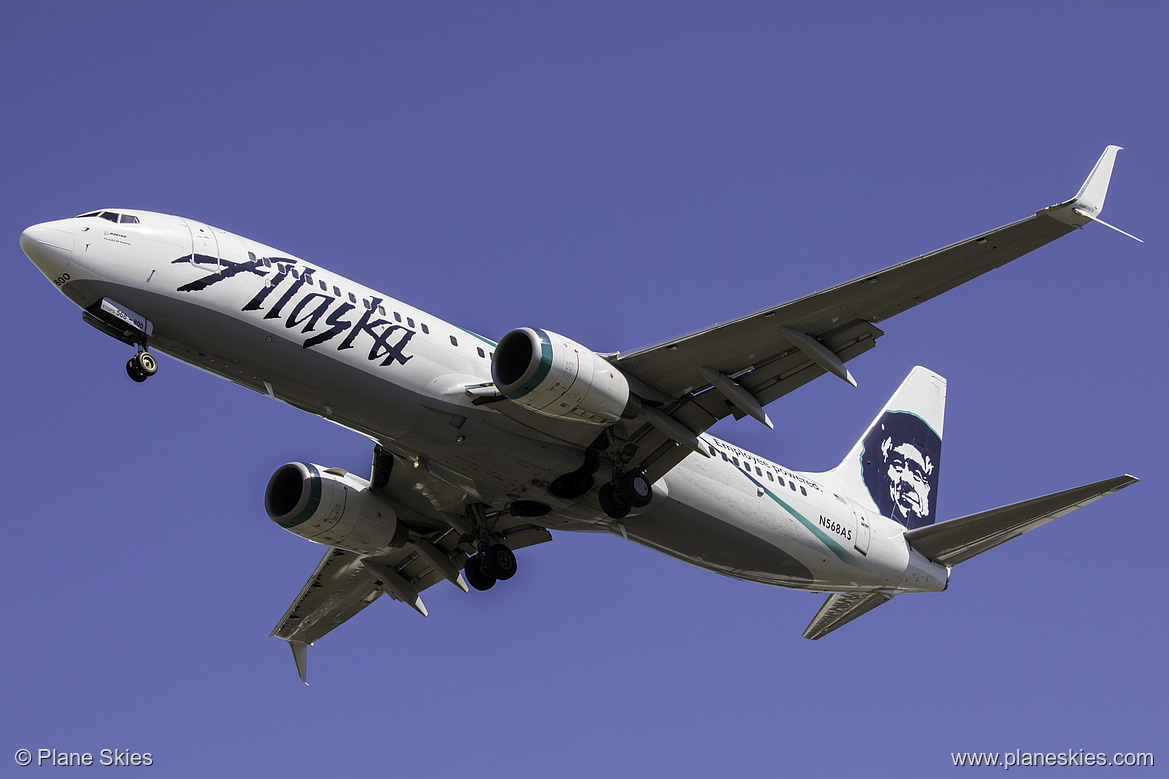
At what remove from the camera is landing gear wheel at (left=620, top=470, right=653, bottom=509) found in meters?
25.3

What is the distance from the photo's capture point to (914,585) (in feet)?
103

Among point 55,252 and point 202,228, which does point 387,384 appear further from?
point 55,252

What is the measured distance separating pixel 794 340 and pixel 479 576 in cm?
993

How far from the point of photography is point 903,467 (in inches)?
1416

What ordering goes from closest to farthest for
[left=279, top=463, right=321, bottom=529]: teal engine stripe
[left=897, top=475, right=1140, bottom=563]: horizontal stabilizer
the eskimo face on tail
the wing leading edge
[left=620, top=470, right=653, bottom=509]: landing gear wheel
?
1. [left=620, top=470, right=653, bottom=509]: landing gear wheel
2. [left=897, top=475, right=1140, bottom=563]: horizontal stabilizer
3. the wing leading edge
4. [left=279, top=463, right=321, bottom=529]: teal engine stripe
5. the eskimo face on tail

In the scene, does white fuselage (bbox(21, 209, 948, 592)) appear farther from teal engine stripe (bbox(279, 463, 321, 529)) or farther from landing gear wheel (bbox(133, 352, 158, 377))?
teal engine stripe (bbox(279, 463, 321, 529))

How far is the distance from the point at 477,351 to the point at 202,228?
586 cm

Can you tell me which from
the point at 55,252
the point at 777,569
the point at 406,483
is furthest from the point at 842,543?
the point at 55,252

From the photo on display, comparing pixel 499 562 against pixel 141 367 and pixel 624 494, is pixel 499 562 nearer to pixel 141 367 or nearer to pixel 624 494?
→ pixel 624 494

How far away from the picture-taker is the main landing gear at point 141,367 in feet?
70.1

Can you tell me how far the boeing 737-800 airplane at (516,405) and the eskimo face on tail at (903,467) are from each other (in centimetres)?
244

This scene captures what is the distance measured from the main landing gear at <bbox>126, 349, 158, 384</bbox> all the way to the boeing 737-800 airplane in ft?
0.13

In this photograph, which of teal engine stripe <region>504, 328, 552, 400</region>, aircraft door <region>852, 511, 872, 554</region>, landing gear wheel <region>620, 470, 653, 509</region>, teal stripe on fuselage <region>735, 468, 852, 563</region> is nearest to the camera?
teal engine stripe <region>504, 328, 552, 400</region>

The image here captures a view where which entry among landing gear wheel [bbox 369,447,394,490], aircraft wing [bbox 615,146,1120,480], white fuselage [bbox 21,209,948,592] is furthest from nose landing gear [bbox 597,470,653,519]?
landing gear wheel [bbox 369,447,394,490]
